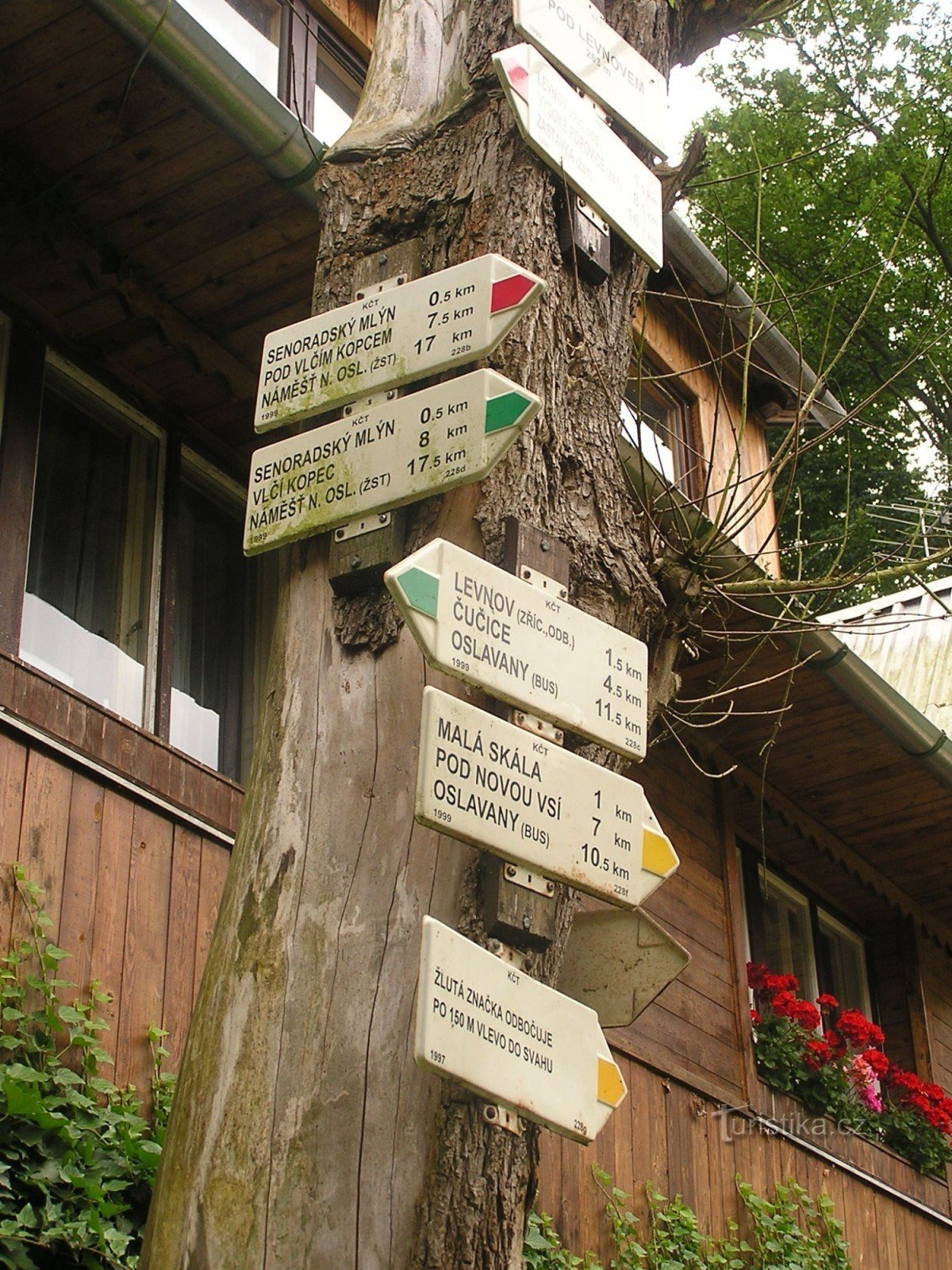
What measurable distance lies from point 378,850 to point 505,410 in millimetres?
935

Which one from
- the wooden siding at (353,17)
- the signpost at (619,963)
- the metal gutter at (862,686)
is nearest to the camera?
the signpost at (619,963)

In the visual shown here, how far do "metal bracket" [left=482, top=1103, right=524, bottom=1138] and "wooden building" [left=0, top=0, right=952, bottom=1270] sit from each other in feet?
6.43

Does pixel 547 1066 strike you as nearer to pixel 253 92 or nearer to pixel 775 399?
pixel 253 92

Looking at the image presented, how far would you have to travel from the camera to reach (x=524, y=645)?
352 cm

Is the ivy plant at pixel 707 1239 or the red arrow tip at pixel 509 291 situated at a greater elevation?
the red arrow tip at pixel 509 291

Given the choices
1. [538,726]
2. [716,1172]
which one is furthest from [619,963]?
[716,1172]

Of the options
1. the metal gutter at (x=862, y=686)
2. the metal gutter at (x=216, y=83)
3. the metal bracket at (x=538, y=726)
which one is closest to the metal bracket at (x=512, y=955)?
the metal bracket at (x=538, y=726)

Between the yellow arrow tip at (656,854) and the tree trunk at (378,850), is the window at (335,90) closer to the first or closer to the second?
the tree trunk at (378,850)

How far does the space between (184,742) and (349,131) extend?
3.02 metres

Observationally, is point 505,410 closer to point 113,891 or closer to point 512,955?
point 512,955

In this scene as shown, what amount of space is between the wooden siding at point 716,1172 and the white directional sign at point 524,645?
128 inches

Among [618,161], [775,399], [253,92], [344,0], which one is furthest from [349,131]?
[775,399]

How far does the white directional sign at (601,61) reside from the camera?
4.43 m

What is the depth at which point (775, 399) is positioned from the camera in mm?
13102
